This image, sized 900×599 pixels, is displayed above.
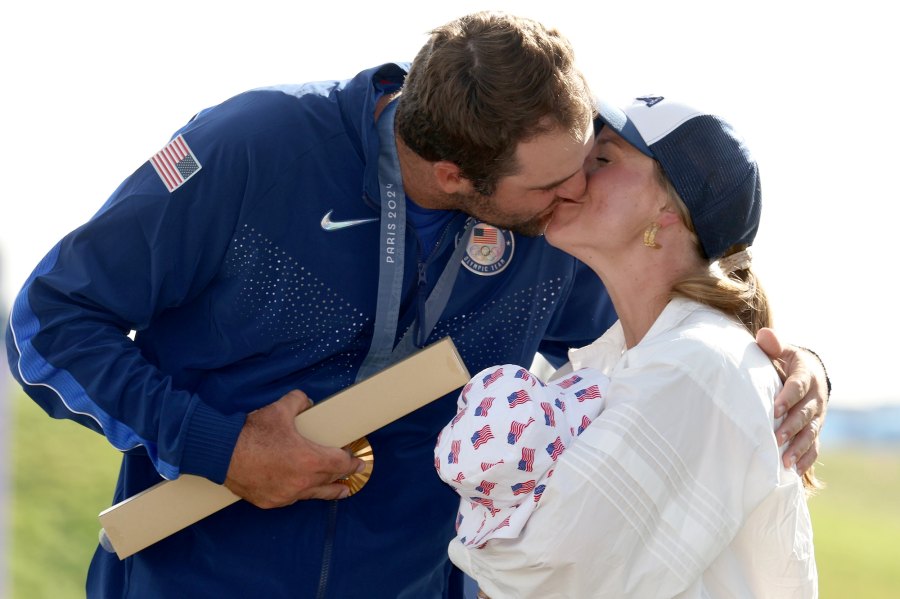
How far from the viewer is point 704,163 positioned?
2531 mm

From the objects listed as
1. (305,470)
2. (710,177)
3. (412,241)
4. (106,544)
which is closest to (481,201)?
(412,241)

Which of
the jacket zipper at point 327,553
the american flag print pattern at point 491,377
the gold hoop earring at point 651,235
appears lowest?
the jacket zipper at point 327,553

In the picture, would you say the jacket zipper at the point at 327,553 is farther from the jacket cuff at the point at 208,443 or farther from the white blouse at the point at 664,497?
the white blouse at the point at 664,497

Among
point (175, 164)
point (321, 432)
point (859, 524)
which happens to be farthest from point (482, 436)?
point (859, 524)

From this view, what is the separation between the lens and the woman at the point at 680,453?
6.92ft

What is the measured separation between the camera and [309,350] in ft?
8.92

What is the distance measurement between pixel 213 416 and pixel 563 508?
89 centimetres

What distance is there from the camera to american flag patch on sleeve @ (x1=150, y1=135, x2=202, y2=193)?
2510mm

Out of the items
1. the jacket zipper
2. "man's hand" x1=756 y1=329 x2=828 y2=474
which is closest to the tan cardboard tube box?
the jacket zipper

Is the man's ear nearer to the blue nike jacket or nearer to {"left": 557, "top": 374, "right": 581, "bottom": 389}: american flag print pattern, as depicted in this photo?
the blue nike jacket

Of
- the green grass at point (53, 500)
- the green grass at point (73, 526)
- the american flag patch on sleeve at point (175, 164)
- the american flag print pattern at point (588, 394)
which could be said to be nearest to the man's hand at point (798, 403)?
the american flag print pattern at point (588, 394)

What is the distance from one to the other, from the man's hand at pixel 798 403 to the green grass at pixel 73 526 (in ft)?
25.2

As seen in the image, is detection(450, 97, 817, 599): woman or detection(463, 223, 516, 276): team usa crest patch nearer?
detection(450, 97, 817, 599): woman

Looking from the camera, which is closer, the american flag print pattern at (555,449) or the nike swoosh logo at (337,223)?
the american flag print pattern at (555,449)
